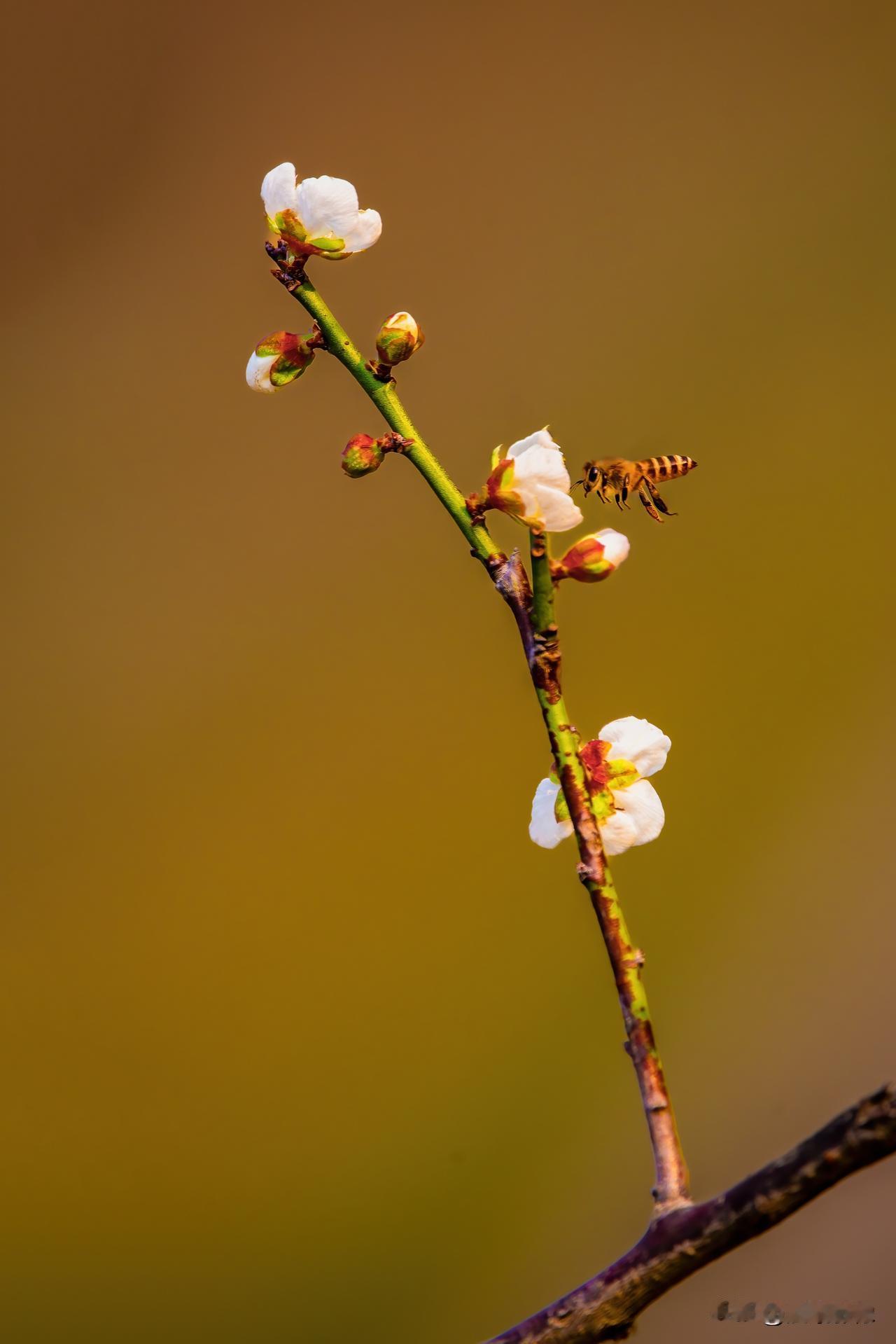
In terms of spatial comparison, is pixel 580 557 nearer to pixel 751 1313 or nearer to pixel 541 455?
pixel 541 455

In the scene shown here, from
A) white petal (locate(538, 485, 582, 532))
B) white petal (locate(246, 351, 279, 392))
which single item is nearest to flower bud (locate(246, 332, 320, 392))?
white petal (locate(246, 351, 279, 392))

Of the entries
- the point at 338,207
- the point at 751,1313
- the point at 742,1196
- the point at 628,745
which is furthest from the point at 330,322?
the point at 751,1313

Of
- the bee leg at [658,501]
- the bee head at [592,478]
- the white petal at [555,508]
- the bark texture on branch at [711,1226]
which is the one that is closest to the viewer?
the bark texture on branch at [711,1226]

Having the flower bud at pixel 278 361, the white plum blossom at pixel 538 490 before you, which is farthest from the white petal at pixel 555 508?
the flower bud at pixel 278 361

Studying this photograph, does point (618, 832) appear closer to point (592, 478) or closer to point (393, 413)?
point (393, 413)

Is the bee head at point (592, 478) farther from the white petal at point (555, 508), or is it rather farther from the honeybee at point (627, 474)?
the white petal at point (555, 508)
